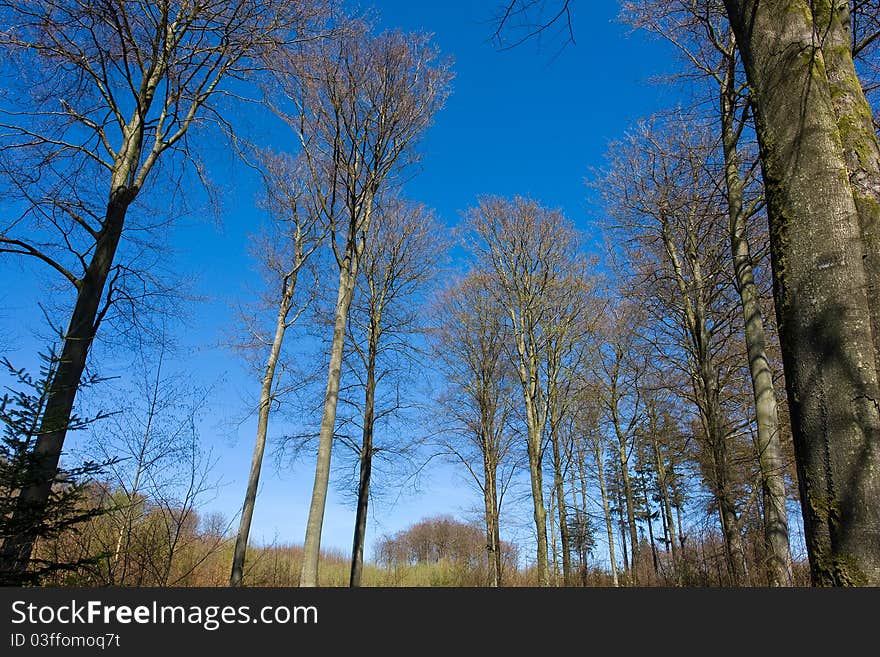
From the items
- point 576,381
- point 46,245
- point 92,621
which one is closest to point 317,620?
point 92,621

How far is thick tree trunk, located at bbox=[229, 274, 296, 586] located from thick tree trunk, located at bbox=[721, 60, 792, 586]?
Answer: 1017 centimetres

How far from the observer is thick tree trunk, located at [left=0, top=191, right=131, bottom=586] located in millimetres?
3365

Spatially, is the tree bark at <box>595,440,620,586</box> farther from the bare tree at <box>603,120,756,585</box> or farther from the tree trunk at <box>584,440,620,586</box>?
the bare tree at <box>603,120,756,585</box>

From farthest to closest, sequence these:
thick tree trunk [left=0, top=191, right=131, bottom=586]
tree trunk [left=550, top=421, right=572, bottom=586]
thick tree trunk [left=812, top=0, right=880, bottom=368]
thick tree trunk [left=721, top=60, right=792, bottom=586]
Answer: tree trunk [left=550, top=421, right=572, bottom=586]
thick tree trunk [left=721, top=60, right=792, bottom=586]
thick tree trunk [left=0, top=191, right=131, bottom=586]
thick tree trunk [left=812, top=0, right=880, bottom=368]

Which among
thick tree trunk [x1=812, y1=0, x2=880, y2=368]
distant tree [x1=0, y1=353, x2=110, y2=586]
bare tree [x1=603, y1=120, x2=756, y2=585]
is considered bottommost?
distant tree [x1=0, y1=353, x2=110, y2=586]

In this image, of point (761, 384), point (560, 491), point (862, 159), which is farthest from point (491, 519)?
point (862, 159)

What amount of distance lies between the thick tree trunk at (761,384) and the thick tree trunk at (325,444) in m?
6.58

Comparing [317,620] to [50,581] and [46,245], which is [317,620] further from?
[46,245]

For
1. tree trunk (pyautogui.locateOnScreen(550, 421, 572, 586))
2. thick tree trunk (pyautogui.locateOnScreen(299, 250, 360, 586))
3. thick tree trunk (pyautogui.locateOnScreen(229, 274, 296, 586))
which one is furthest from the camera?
tree trunk (pyautogui.locateOnScreen(550, 421, 572, 586))

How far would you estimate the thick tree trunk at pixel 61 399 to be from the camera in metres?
3.37

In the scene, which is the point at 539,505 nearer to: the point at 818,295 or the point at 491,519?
the point at 491,519

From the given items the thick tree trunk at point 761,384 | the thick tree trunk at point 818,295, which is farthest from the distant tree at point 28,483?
the thick tree trunk at point 761,384

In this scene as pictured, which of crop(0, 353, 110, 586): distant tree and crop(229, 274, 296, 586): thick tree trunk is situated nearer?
crop(0, 353, 110, 586): distant tree

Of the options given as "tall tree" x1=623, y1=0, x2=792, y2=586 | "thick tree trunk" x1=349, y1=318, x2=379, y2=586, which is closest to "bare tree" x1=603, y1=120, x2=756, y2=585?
"tall tree" x1=623, y1=0, x2=792, y2=586
